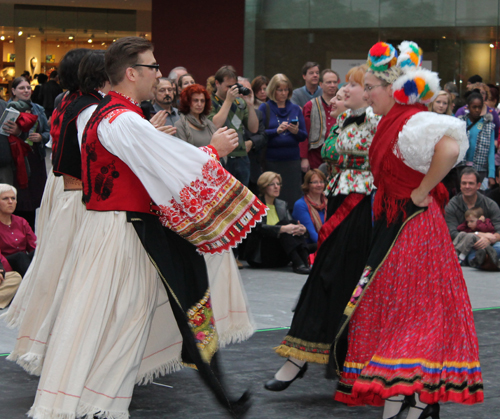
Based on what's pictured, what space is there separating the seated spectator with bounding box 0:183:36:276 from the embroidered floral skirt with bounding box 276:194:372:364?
3116mm

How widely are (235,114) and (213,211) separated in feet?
14.7

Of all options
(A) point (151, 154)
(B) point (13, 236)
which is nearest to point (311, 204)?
(B) point (13, 236)

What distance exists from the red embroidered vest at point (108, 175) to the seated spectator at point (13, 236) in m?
3.10

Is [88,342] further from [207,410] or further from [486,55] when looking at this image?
[486,55]

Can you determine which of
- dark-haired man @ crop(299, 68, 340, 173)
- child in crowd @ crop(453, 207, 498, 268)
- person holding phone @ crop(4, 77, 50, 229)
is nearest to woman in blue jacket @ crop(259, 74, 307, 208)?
dark-haired man @ crop(299, 68, 340, 173)

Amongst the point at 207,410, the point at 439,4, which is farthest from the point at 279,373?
the point at 439,4

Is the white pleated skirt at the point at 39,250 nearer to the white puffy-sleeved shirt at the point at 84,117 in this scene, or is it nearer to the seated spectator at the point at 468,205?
the white puffy-sleeved shirt at the point at 84,117

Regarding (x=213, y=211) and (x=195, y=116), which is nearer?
(x=213, y=211)

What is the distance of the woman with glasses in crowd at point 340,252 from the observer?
12.3 ft

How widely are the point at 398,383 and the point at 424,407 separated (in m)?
0.23

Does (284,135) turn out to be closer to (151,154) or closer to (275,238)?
(275,238)

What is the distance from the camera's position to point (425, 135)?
10.3 feet

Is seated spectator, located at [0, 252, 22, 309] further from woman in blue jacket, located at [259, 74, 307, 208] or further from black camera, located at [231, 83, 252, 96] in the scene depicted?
woman in blue jacket, located at [259, 74, 307, 208]

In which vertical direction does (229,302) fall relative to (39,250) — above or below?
below
